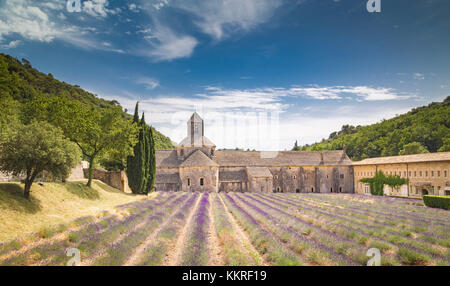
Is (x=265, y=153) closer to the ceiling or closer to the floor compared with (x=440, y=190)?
closer to the ceiling

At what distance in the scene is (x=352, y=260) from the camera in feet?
25.6

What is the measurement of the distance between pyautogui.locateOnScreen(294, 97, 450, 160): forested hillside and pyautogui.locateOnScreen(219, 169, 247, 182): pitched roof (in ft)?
98.4

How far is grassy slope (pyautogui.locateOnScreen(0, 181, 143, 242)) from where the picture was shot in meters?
11.3

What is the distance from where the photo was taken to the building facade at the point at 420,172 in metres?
27.8

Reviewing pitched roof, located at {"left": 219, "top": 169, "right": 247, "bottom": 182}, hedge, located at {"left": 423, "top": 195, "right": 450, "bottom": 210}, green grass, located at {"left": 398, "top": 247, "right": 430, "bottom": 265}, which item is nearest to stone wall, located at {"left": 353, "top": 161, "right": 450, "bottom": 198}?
hedge, located at {"left": 423, "top": 195, "right": 450, "bottom": 210}

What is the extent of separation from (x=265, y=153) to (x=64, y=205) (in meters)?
35.5

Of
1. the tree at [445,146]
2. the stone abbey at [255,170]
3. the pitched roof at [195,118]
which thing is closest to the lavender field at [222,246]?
the stone abbey at [255,170]

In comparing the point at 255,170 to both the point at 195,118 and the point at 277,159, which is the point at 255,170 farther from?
the point at 195,118

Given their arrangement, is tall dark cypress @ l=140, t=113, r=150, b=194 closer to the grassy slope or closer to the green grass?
the grassy slope

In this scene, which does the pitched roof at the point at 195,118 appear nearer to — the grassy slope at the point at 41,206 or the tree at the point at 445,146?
the grassy slope at the point at 41,206
